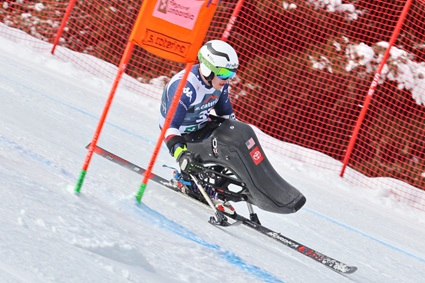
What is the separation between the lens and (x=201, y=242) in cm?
430

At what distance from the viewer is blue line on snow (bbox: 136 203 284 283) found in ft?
13.5

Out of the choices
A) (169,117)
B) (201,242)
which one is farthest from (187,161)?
(201,242)

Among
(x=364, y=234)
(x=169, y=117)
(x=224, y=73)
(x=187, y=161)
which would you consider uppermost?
(x=224, y=73)

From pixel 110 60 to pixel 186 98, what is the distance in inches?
283

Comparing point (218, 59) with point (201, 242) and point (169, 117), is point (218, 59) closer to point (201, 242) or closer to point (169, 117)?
point (169, 117)

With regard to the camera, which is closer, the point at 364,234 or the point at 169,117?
the point at 169,117

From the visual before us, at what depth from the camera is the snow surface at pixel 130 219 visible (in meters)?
3.18

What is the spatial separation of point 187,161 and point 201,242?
0.91 metres

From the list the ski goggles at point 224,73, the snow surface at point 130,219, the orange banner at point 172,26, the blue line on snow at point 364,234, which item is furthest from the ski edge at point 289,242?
the blue line on snow at point 364,234

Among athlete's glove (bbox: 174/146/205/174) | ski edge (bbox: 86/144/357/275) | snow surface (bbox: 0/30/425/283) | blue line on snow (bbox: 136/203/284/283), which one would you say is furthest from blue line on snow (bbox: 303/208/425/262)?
blue line on snow (bbox: 136/203/284/283)

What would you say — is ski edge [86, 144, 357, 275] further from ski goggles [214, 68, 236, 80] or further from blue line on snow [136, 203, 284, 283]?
ski goggles [214, 68, 236, 80]

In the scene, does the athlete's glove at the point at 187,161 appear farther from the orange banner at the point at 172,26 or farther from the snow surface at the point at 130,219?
the orange banner at the point at 172,26

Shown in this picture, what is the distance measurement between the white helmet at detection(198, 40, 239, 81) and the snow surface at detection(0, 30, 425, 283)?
1012mm

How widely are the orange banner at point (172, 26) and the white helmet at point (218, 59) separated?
906mm
